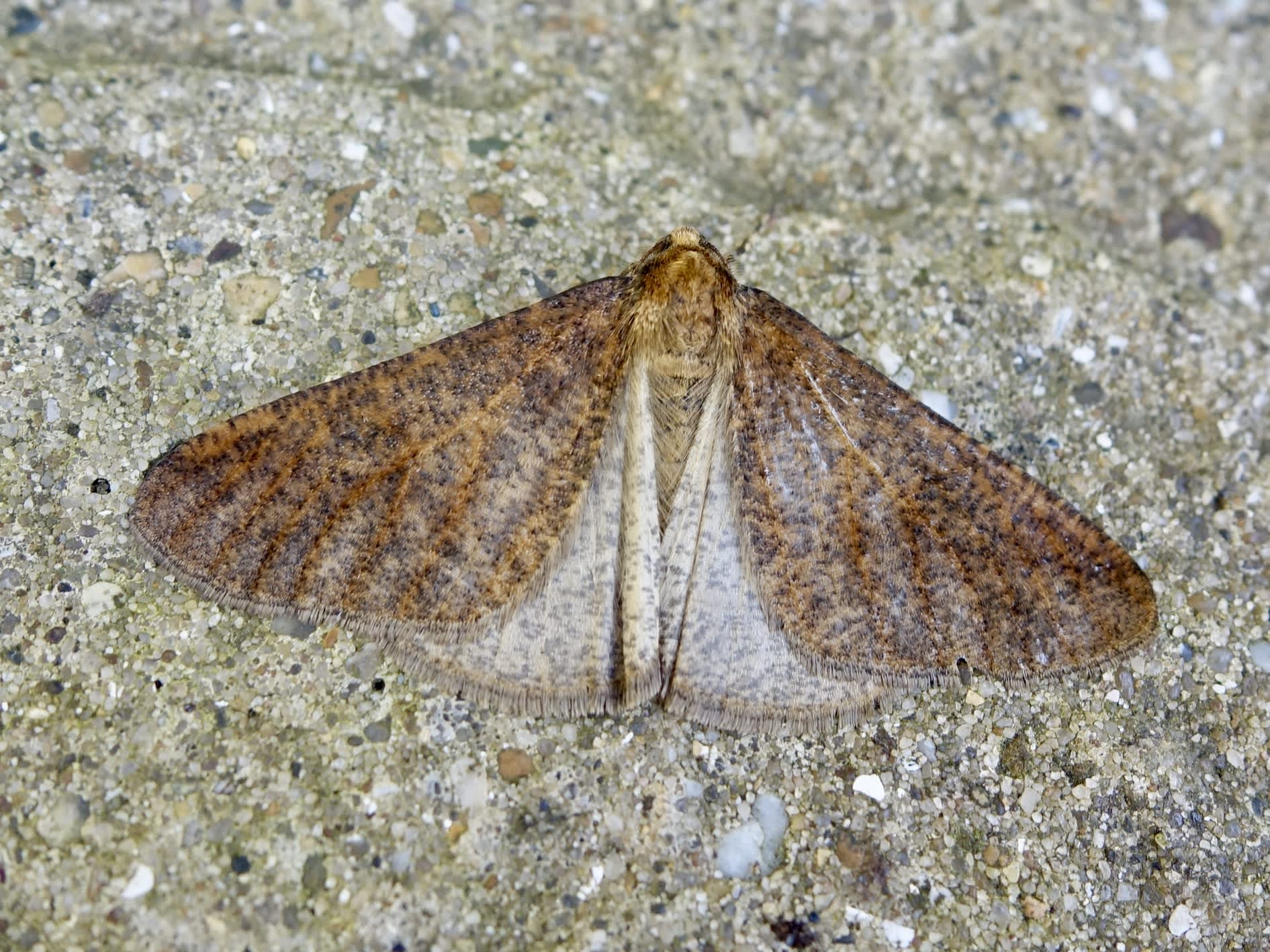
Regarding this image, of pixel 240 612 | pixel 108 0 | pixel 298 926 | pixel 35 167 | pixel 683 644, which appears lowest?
pixel 298 926

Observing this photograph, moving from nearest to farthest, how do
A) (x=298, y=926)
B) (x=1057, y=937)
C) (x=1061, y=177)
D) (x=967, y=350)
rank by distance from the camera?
(x=298, y=926) → (x=1057, y=937) → (x=967, y=350) → (x=1061, y=177)

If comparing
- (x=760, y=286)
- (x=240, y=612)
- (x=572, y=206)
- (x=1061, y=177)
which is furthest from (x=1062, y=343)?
(x=240, y=612)

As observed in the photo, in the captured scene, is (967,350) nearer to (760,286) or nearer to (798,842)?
(760,286)

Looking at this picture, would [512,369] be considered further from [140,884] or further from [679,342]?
[140,884]

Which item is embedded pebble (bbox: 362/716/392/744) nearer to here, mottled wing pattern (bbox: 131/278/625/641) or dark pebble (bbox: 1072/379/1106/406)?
mottled wing pattern (bbox: 131/278/625/641)

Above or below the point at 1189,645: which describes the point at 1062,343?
above

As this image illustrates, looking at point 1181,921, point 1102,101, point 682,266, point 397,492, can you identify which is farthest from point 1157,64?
point 397,492

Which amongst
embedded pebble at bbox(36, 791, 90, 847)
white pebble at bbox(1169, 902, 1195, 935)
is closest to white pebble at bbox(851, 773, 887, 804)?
white pebble at bbox(1169, 902, 1195, 935)
